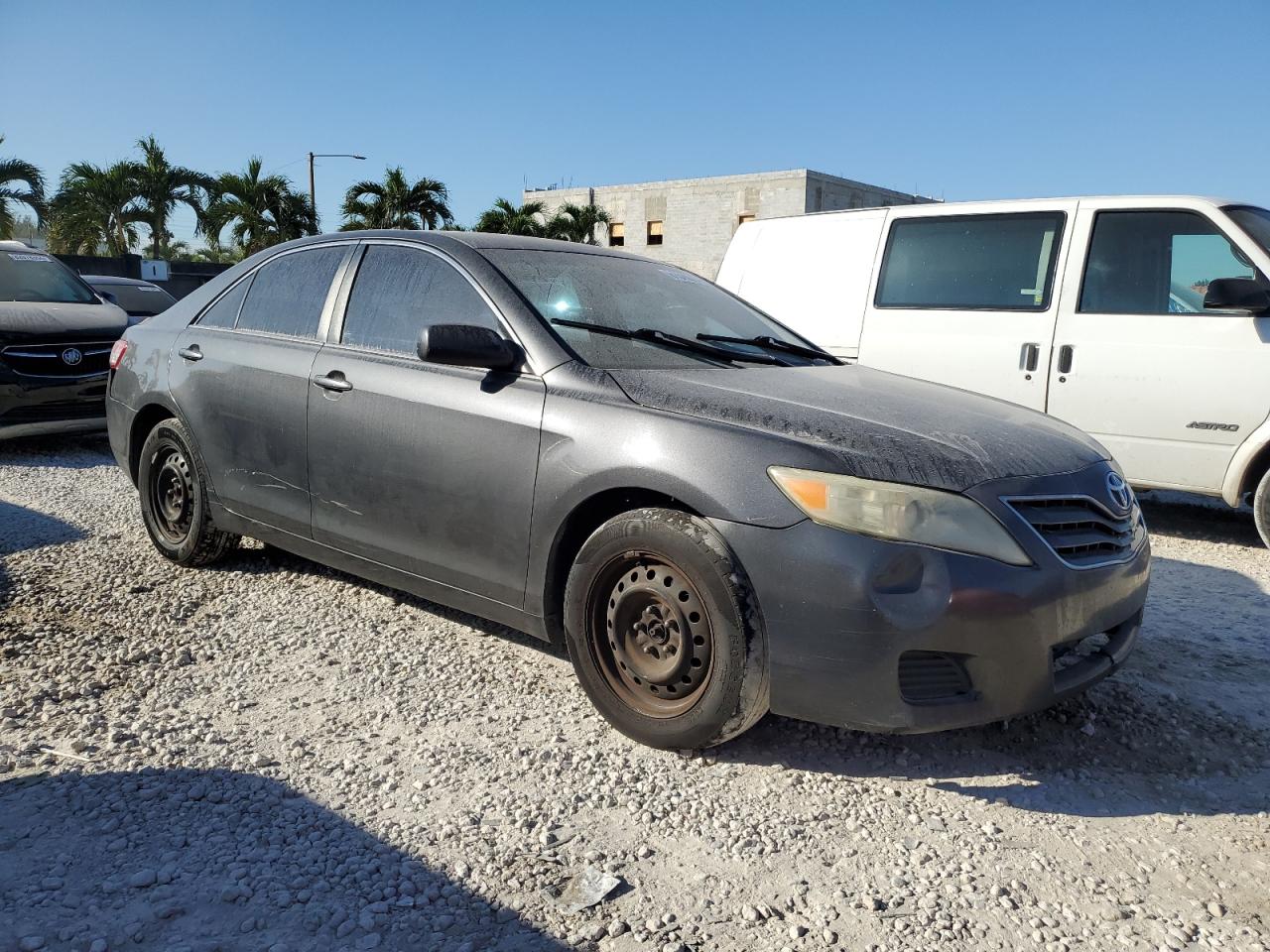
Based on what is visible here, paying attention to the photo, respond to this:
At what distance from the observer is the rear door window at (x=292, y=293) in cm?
414

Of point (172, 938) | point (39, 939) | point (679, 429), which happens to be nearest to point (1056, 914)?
point (679, 429)

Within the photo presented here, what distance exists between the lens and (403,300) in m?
3.81

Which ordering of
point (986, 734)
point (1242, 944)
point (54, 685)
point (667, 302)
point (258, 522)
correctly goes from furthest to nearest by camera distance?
point (258, 522) < point (667, 302) < point (54, 685) < point (986, 734) < point (1242, 944)

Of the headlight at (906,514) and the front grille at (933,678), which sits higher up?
the headlight at (906,514)

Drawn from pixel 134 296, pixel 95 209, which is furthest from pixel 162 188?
pixel 134 296

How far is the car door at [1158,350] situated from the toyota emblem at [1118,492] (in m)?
2.77

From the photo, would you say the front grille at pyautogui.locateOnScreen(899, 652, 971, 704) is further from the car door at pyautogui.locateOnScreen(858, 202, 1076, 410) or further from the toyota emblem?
the car door at pyautogui.locateOnScreen(858, 202, 1076, 410)

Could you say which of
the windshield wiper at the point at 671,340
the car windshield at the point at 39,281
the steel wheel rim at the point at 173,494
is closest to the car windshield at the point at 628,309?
the windshield wiper at the point at 671,340

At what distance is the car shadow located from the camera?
2.84 metres

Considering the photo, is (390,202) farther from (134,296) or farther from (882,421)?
(882,421)

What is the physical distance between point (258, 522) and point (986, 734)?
3032 millimetres

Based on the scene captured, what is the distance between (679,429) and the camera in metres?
2.89

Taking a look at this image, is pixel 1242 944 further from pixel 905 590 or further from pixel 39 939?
pixel 39 939

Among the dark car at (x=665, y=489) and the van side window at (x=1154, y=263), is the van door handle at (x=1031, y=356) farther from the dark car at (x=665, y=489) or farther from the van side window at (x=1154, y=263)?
the dark car at (x=665, y=489)
